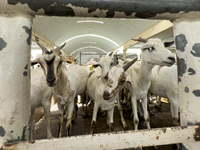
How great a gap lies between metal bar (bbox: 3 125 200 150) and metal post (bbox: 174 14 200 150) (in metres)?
0.16

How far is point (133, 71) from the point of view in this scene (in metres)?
3.09

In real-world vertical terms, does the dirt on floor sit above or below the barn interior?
below

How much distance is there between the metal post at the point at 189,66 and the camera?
1078 mm

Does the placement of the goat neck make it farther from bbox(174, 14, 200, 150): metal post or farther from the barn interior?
bbox(174, 14, 200, 150): metal post

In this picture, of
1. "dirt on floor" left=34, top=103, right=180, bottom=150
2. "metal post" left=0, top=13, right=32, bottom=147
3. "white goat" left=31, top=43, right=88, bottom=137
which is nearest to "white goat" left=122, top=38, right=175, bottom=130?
"dirt on floor" left=34, top=103, right=180, bottom=150

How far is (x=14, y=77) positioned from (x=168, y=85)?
315 cm

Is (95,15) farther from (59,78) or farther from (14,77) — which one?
(59,78)

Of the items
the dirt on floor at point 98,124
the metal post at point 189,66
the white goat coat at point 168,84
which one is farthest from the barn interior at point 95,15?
the dirt on floor at point 98,124

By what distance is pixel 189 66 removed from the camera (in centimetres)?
110

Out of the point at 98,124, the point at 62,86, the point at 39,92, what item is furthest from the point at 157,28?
the point at 39,92

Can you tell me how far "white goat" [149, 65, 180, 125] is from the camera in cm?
270

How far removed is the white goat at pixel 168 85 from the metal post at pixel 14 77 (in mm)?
2966

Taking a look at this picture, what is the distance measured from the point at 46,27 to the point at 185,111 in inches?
351

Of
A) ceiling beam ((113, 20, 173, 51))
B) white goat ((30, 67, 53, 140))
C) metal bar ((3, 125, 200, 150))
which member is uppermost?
ceiling beam ((113, 20, 173, 51))
